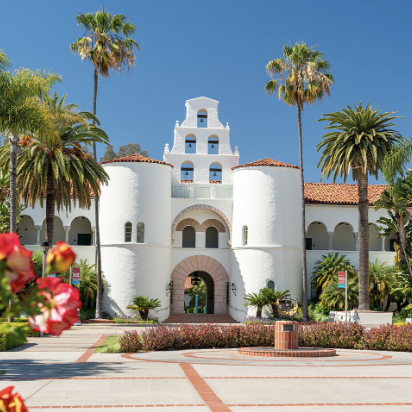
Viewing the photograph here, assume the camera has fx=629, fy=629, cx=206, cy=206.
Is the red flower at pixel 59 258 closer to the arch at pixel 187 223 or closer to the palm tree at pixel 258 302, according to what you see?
the palm tree at pixel 258 302

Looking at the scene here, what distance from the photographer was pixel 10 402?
287cm

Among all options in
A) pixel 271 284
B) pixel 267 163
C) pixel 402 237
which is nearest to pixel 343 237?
pixel 271 284

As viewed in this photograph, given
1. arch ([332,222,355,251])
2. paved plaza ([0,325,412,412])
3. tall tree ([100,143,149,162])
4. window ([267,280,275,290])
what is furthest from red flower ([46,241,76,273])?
tall tree ([100,143,149,162])

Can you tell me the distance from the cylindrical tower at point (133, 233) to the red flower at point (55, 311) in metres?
36.7

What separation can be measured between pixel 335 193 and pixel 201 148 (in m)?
10.3

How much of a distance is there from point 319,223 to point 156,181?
12808mm

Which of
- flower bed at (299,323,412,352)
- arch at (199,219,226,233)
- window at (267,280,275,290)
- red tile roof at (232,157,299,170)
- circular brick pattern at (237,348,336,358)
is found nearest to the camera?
circular brick pattern at (237,348,336,358)

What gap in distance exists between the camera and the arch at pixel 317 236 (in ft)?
149

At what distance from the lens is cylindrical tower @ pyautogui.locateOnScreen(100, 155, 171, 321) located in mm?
39000

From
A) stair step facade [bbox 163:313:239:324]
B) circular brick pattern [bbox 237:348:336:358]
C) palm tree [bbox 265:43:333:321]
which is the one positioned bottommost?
stair step facade [bbox 163:313:239:324]

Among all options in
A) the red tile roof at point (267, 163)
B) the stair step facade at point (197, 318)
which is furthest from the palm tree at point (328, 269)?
the red tile roof at point (267, 163)

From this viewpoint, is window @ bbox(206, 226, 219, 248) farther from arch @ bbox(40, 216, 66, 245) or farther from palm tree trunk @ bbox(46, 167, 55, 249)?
palm tree trunk @ bbox(46, 167, 55, 249)

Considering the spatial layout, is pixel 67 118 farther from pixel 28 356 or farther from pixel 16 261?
pixel 16 261

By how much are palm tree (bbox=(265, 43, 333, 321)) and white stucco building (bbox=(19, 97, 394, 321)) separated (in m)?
2.11
